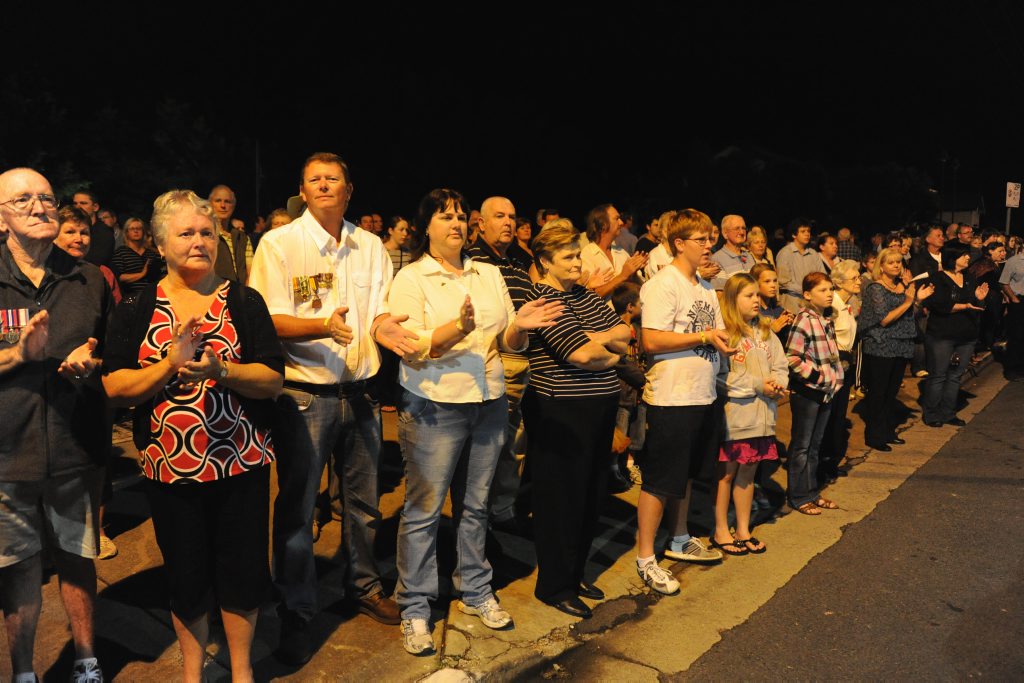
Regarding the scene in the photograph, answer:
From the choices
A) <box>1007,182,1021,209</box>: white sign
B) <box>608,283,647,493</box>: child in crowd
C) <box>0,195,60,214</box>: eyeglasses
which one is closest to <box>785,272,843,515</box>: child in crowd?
<box>608,283,647,493</box>: child in crowd

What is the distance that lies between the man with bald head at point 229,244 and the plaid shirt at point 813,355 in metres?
3.99

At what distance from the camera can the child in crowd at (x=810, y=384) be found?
6.05 meters

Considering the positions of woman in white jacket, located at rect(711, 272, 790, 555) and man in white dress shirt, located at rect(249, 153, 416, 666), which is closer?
man in white dress shirt, located at rect(249, 153, 416, 666)

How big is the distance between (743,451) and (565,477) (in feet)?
5.26

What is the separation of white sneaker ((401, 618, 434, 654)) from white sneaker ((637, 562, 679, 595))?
4.71 ft

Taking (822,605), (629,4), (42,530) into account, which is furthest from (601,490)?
(629,4)

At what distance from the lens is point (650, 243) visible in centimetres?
895

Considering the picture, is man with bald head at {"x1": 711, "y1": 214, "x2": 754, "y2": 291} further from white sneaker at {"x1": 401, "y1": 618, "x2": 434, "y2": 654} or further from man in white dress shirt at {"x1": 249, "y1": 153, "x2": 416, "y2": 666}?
white sneaker at {"x1": 401, "y1": 618, "x2": 434, "y2": 654}

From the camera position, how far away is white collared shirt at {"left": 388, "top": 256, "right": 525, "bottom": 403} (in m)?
3.79

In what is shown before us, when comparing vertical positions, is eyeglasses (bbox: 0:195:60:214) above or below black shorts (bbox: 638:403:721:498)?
above

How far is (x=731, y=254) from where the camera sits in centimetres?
777

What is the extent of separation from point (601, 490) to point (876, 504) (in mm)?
3016

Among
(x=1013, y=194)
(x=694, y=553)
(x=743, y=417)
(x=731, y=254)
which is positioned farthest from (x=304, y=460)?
(x=1013, y=194)

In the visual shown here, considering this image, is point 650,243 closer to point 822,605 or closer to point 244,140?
point 822,605
